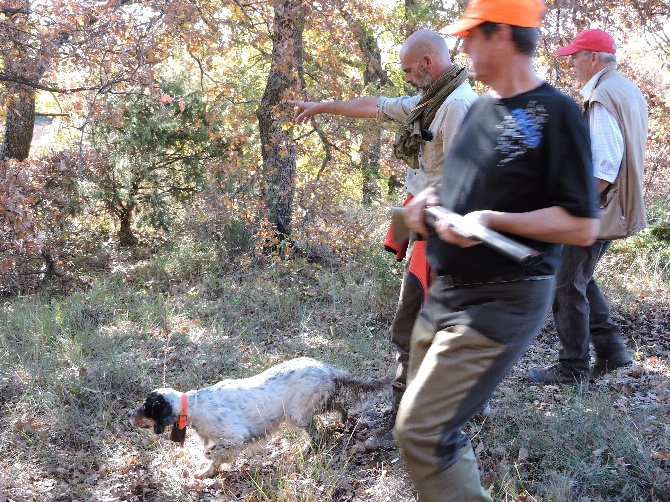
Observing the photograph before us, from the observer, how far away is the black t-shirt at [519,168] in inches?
83.0

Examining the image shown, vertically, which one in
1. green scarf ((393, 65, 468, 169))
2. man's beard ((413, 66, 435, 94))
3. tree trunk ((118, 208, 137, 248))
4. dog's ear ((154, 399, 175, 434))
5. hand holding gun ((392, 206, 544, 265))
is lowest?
dog's ear ((154, 399, 175, 434))

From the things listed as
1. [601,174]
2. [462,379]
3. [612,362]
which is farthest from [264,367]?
[462,379]

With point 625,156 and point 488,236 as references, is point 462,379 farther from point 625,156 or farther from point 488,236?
point 625,156

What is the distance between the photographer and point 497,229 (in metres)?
2.16

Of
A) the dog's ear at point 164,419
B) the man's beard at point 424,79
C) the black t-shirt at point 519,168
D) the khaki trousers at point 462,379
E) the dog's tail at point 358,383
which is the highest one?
the man's beard at point 424,79

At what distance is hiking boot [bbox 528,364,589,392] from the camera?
471cm

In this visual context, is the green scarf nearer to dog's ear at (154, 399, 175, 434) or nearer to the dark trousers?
the dark trousers

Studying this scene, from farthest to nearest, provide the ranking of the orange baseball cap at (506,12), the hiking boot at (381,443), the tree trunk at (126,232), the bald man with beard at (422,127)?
the tree trunk at (126,232)
the hiking boot at (381,443)
the bald man with beard at (422,127)
the orange baseball cap at (506,12)

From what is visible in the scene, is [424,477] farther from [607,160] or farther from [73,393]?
[73,393]

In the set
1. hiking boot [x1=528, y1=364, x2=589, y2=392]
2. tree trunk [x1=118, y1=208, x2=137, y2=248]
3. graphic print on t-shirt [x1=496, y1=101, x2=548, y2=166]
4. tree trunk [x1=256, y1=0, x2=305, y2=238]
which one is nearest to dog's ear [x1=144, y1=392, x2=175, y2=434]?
graphic print on t-shirt [x1=496, y1=101, x2=548, y2=166]

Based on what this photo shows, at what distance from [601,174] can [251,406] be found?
2884 millimetres

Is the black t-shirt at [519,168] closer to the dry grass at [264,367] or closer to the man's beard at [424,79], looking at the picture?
the man's beard at [424,79]

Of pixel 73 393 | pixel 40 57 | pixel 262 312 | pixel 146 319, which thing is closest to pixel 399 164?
pixel 262 312

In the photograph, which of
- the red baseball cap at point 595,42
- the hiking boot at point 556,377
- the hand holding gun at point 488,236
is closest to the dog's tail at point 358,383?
the hiking boot at point 556,377
